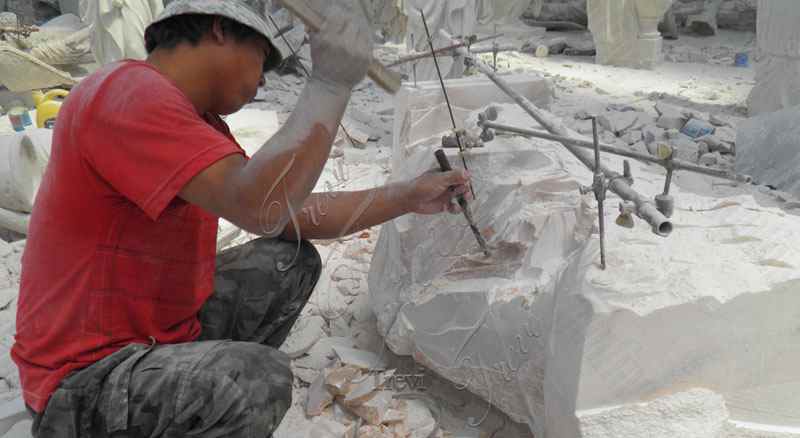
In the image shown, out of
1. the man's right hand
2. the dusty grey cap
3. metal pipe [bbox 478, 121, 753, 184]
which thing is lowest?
metal pipe [bbox 478, 121, 753, 184]

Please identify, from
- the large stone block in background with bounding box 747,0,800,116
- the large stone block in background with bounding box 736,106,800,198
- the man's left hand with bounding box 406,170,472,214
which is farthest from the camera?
the large stone block in background with bounding box 747,0,800,116

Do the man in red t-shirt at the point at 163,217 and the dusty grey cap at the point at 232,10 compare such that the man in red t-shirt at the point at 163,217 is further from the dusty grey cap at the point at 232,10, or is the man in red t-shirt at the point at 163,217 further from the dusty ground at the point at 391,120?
the dusty ground at the point at 391,120

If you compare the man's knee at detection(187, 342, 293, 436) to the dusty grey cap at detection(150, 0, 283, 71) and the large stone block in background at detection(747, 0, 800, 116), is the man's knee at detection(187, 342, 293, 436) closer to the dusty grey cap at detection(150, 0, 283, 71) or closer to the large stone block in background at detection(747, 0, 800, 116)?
the dusty grey cap at detection(150, 0, 283, 71)

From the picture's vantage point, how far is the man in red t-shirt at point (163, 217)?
118cm

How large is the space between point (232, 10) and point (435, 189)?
30.2 inches

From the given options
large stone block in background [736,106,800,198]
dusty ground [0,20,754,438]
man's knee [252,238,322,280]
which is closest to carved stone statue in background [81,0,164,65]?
dusty ground [0,20,754,438]

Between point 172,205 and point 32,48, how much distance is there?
726cm

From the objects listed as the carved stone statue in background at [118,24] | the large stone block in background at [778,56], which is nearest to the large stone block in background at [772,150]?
the large stone block in background at [778,56]

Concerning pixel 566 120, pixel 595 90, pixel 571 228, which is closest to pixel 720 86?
pixel 595 90

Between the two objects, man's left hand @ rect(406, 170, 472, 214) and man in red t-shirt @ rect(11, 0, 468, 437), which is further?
man's left hand @ rect(406, 170, 472, 214)

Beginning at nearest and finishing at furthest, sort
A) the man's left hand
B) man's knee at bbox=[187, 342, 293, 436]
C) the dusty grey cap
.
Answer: the dusty grey cap < man's knee at bbox=[187, 342, 293, 436] < the man's left hand

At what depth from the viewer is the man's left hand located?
1791 millimetres

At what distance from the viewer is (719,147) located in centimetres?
465

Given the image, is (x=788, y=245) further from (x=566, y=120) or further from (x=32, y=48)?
(x=32, y=48)
